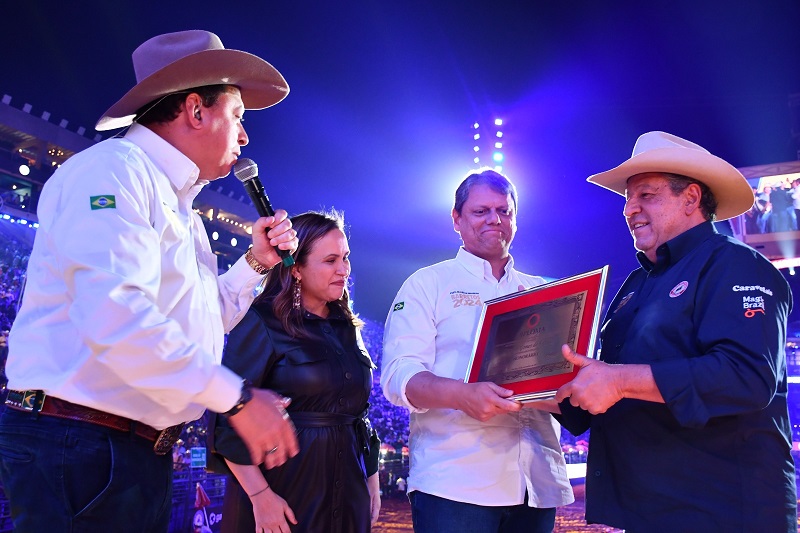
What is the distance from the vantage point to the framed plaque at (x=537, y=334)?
1942mm

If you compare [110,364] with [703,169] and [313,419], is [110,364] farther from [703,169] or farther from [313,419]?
[703,169]

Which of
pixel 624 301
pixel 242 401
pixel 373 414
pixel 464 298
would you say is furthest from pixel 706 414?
pixel 373 414

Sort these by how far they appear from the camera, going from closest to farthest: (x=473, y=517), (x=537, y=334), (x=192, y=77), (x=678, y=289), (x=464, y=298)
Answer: (x=192, y=77) < (x=678, y=289) < (x=537, y=334) < (x=473, y=517) < (x=464, y=298)

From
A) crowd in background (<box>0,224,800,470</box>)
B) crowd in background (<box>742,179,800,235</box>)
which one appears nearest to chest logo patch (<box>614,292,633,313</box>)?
crowd in background (<box>0,224,800,470</box>)

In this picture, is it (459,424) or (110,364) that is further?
(459,424)

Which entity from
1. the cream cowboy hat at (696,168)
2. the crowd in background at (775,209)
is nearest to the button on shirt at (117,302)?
the cream cowboy hat at (696,168)

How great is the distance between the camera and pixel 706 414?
171cm

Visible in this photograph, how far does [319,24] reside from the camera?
9586 mm

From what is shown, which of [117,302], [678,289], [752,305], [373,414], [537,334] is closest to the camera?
[117,302]

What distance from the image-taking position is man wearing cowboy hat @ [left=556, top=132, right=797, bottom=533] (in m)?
1.72

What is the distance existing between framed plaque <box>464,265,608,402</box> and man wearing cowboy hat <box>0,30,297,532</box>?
0.90 m

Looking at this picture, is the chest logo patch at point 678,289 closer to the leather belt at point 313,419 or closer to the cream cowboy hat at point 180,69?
the leather belt at point 313,419

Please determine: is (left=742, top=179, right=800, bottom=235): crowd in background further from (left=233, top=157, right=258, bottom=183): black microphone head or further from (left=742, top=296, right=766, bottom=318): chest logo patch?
(left=233, top=157, right=258, bottom=183): black microphone head

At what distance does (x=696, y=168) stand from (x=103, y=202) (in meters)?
2.07
